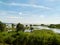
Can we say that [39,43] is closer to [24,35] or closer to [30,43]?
[30,43]

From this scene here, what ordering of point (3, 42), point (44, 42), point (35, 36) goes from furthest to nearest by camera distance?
point (3, 42) < point (35, 36) < point (44, 42)

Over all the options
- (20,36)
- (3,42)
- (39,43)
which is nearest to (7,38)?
(3,42)

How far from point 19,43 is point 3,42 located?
6.83ft

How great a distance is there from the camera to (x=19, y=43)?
12.9 meters

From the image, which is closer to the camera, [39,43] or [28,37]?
[39,43]

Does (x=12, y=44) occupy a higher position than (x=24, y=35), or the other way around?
(x=24, y=35)

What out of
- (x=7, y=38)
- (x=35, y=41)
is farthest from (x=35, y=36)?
(x=7, y=38)

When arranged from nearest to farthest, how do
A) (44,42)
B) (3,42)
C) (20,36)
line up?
(44,42) < (20,36) < (3,42)

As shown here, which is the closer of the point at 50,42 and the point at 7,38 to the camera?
the point at 50,42

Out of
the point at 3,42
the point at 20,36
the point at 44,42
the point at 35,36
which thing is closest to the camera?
the point at 44,42

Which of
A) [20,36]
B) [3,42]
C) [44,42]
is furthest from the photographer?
[3,42]

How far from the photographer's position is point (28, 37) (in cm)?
1262

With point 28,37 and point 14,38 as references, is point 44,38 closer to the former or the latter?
point 28,37

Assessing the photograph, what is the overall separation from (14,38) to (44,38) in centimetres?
323
